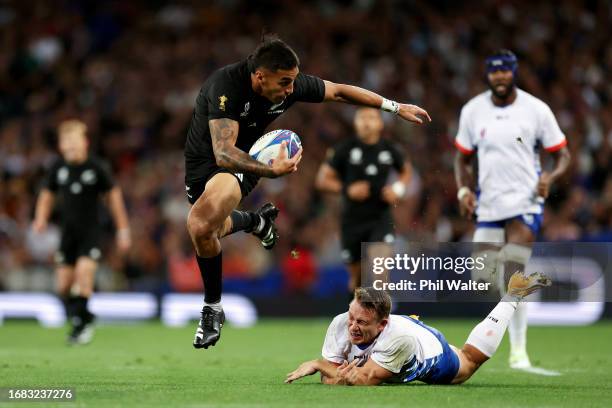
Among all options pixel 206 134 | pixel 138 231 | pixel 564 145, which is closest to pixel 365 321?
pixel 206 134

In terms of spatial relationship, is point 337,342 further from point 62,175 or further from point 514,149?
point 62,175

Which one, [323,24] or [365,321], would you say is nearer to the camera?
[365,321]

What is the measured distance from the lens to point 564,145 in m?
10.6

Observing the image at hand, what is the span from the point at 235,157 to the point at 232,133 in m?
0.30

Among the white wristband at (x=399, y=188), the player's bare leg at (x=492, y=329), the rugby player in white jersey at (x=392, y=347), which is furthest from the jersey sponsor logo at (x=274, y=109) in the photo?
the white wristband at (x=399, y=188)

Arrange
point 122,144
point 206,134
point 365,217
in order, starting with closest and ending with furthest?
point 206,134 < point 365,217 < point 122,144

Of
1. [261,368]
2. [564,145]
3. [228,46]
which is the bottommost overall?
[261,368]

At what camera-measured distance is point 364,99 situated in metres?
9.34

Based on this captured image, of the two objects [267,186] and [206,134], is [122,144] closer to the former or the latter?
[267,186]

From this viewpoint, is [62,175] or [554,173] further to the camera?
[62,175]

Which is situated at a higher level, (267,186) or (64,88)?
(64,88)

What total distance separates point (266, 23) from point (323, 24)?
1.15 metres

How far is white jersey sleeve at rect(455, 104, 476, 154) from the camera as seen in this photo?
1088 cm

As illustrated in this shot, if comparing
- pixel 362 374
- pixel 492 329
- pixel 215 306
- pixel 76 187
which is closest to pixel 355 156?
pixel 76 187
